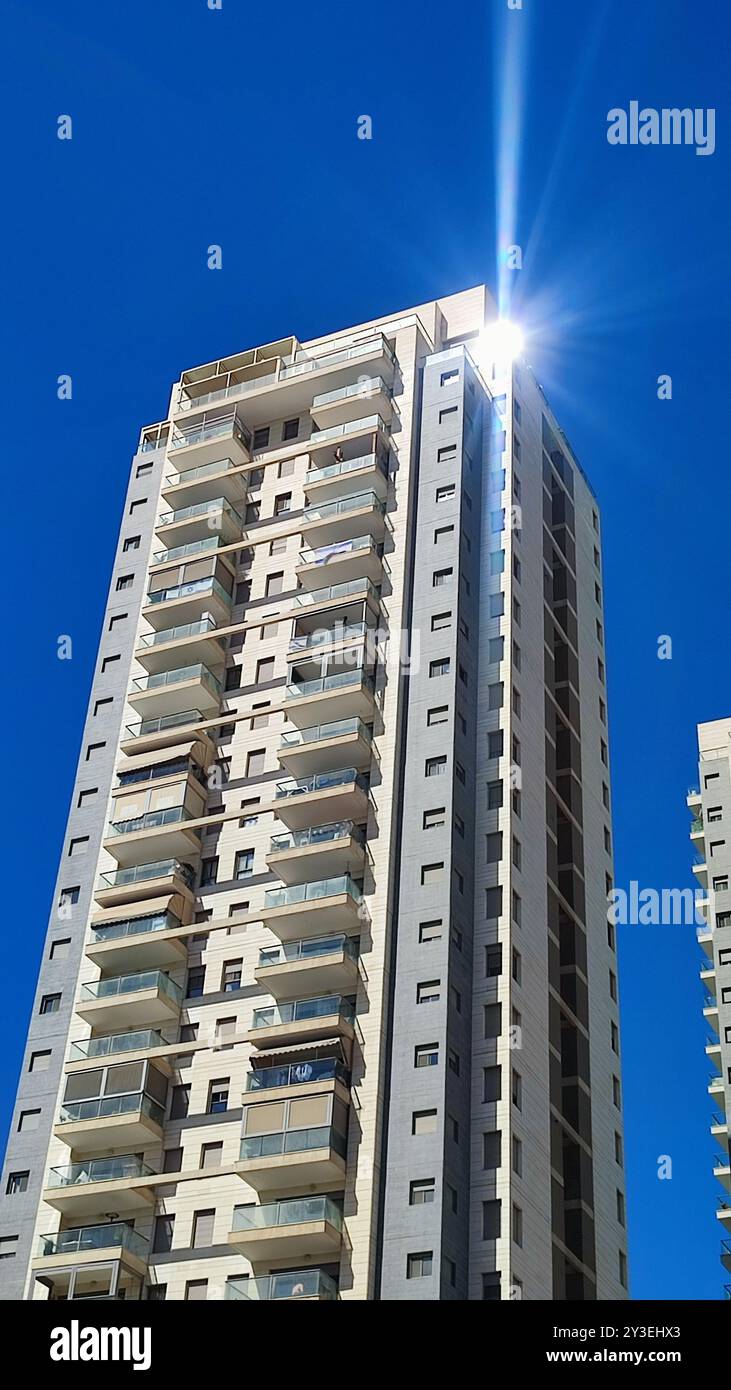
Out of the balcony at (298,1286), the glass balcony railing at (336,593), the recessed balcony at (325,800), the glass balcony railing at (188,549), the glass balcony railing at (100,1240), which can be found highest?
the glass balcony railing at (188,549)

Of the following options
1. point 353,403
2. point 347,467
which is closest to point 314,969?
point 347,467

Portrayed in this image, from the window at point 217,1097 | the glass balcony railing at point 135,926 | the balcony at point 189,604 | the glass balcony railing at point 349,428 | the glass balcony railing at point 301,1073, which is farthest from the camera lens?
the glass balcony railing at point 349,428

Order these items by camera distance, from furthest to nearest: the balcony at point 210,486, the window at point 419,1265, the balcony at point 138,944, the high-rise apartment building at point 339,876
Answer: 1. the balcony at point 210,486
2. the balcony at point 138,944
3. the high-rise apartment building at point 339,876
4. the window at point 419,1265

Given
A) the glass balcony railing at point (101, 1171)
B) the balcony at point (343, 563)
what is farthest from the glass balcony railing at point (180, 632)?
the glass balcony railing at point (101, 1171)

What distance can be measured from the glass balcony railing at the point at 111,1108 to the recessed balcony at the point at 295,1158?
453 centimetres

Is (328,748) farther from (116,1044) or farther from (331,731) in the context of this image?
(116,1044)

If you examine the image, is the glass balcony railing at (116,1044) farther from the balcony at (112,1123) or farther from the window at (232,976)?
the window at (232,976)

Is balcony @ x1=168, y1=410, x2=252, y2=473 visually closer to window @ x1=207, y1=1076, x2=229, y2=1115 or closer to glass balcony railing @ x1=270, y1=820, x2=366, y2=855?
glass balcony railing @ x1=270, y1=820, x2=366, y2=855


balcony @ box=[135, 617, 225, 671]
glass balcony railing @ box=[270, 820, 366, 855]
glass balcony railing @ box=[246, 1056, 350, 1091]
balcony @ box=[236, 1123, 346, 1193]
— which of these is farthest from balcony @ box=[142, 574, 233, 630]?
balcony @ box=[236, 1123, 346, 1193]

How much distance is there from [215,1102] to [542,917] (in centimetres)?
1275

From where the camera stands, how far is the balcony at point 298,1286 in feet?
144

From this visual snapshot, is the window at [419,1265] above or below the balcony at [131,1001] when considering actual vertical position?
below

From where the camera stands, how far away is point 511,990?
50.5m
